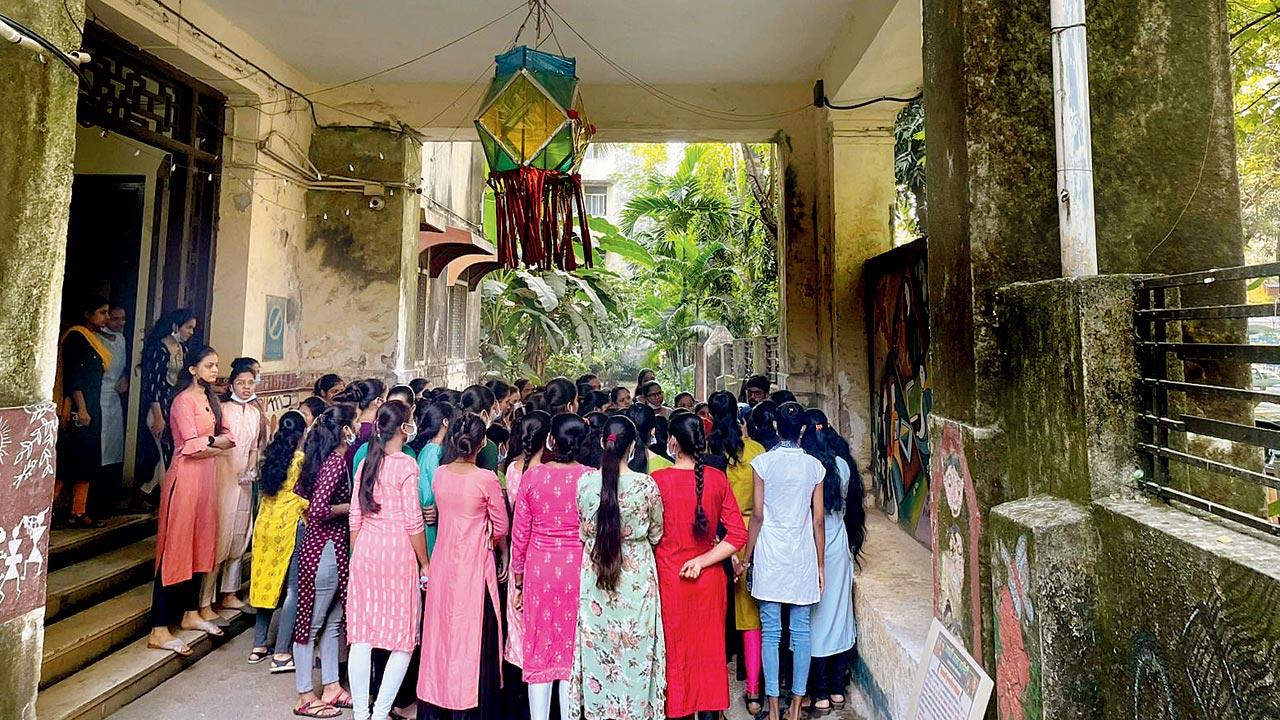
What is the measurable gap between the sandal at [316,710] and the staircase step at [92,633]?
115 centimetres

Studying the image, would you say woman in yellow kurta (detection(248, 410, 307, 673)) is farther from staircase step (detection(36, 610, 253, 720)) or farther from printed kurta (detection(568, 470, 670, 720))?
printed kurta (detection(568, 470, 670, 720))

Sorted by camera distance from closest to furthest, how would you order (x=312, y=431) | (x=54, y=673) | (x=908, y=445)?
(x=54, y=673), (x=312, y=431), (x=908, y=445)

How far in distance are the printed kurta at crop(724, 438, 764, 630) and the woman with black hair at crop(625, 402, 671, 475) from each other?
0.36 metres

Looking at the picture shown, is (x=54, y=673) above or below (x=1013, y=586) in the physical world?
below

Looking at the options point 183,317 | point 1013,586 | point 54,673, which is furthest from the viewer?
point 183,317

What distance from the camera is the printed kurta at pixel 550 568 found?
2766 millimetres

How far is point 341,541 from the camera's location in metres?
3.17

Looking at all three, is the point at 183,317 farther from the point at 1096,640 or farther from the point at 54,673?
the point at 1096,640

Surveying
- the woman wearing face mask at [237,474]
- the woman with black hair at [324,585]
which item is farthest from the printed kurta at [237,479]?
the woman with black hair at [324,585]

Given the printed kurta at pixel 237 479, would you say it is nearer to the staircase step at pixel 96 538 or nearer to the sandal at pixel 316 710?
the staircase step at pixel 96 538

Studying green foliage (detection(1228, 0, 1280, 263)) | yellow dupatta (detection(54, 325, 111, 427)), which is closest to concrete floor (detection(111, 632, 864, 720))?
yellow dupatta (detection(54, 325, 111, 427))

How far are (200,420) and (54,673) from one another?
4.40 feet

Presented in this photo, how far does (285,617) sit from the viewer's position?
3445mm

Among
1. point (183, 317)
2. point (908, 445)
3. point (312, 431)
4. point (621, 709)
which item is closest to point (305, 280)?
point (183, 317)
